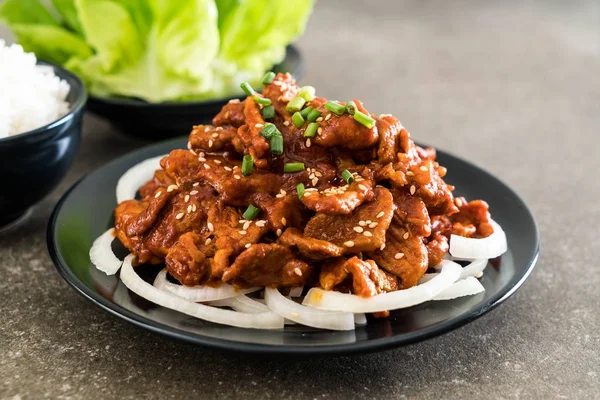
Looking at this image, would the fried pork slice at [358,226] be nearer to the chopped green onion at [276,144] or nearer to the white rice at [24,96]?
the chopped green onion at [276,144]

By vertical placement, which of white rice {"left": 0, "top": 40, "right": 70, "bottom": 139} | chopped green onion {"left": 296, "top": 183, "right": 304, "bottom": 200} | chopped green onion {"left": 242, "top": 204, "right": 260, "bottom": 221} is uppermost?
chopped green onion {"left": 296, "top": 183, "right": 304, "bottom": 200}

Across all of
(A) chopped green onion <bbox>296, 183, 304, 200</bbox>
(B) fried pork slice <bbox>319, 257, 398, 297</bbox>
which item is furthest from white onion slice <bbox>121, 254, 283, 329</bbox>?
(A) chopped green onion <bbox>296, 183, 304, 200</bbox>

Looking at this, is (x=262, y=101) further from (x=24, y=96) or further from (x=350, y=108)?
(x=24, y=96)

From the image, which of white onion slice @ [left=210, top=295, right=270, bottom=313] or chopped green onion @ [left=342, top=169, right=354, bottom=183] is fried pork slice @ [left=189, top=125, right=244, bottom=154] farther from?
white onion slice @ [left=210, top=295, right=270, bottom=313]

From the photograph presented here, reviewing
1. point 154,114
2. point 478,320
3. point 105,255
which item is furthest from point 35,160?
point 478,320

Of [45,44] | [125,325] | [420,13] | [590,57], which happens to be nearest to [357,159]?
[125,325]
